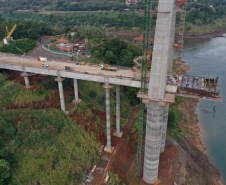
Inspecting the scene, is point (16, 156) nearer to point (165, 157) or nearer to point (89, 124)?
point (89, 124)

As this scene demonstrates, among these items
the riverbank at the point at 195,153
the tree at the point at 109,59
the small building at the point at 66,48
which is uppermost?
the small building at the point at 66,48

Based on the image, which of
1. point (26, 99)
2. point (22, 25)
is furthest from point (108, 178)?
point (22, 25)

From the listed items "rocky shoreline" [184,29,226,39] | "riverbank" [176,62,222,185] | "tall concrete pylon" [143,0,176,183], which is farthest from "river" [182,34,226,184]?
"tall concrete pylon" [143,0,176,183]

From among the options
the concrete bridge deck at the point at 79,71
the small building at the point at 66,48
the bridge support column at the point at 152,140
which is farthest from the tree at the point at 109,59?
the bridge support column at the point at 152,140

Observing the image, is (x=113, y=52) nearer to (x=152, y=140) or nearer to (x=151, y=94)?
(x=151, y=94)

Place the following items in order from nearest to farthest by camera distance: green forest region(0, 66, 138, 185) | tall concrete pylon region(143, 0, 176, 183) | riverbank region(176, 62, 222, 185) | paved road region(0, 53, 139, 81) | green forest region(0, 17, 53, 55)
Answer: tall concrete pylon region(143, 0, 176, 183), green forest region(0, 66, 138, 185), paved road region(0, 53, 139, 81), riverbank region(176, 62, 222, 185), green forest region(0, 17, 53, 55)

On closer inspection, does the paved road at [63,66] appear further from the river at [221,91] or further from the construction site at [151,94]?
the river at [221,91]

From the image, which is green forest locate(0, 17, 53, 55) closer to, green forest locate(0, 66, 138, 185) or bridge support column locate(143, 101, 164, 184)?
green forest locate(0, 66, 138, 185)
